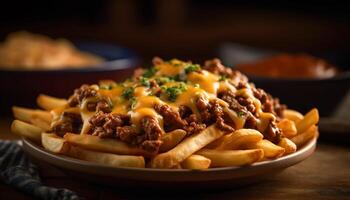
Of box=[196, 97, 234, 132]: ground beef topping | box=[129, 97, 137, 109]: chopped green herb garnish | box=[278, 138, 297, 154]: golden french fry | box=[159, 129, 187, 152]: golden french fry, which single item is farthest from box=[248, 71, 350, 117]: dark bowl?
box=[159, 129, 187, 152]: golden french fry

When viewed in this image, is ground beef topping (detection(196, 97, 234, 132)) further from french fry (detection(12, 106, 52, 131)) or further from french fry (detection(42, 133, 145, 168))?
french fry (detection(12, 106, 52, 131))

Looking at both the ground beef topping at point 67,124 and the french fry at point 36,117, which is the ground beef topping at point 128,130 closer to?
the ground beef topping at point 67,124

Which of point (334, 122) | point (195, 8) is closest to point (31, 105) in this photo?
point (334, 122)

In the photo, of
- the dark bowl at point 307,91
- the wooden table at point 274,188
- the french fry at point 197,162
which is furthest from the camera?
the dark bowl at point 307,91

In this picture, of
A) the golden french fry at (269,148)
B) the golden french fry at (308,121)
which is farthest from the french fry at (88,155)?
the golden french fry at (308,121)

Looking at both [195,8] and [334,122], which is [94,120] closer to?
[334,122]

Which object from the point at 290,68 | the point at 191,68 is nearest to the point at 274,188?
the point at 191,68
